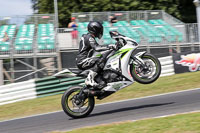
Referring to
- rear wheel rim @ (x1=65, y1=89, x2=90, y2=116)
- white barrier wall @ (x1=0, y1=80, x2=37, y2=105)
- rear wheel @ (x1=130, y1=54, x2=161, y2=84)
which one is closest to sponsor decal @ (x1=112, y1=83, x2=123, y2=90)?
rear wheel @ (x1=130, y1=54, x2=161, y2=84)

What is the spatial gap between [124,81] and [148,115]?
88cm

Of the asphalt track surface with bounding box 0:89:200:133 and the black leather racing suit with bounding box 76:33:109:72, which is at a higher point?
the black leather racing suit with bounding box 76:33:109:72

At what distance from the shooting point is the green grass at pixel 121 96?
10.2 metres

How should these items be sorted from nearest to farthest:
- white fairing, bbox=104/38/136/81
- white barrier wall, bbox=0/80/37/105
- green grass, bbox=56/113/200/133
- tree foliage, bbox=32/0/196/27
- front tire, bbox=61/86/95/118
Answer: green grass, bbox=56/113/200/133
white fairing, bbox=104/38/136/81
front tire, bbox=61/86/95/118
white barrier wall, bbox=0/80/37/105
tree foliage, bbox=32/0/196/27

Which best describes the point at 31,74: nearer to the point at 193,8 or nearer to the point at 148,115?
the point at 148,115

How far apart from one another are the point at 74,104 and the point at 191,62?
26.3 ft

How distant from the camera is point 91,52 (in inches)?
294

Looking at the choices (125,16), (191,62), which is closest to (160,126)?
(191,62)

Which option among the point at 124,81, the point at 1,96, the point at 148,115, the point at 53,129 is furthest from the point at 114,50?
the point at 1,96

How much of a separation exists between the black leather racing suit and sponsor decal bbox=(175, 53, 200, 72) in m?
7.48

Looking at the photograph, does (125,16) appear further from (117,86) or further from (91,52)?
(117,86)

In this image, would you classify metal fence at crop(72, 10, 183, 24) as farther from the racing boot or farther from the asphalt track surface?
the racing boot

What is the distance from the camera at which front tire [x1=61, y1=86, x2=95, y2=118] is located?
7.35m

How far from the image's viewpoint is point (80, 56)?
24.5 feet
